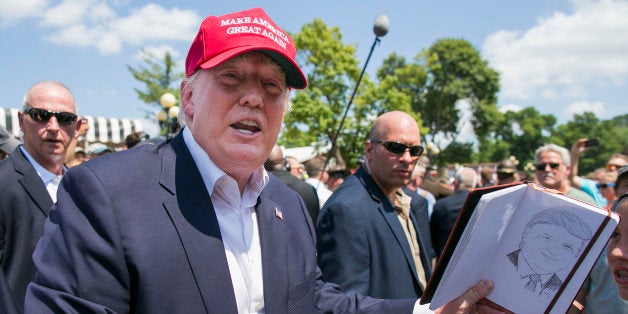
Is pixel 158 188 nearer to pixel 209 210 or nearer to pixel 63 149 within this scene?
pixel 209 210

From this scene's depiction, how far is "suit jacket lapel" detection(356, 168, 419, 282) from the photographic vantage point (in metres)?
3.45

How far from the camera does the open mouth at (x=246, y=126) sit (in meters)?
1.78

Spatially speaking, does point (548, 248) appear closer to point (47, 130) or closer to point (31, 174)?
point (31, 174)

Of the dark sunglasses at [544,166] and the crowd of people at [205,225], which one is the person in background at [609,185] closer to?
the dark sunglasses at [544,166]

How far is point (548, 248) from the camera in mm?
1779

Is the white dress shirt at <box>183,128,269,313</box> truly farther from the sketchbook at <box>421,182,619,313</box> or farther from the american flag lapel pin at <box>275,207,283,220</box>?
the sketchbook at <box>421,182,619,313</box>

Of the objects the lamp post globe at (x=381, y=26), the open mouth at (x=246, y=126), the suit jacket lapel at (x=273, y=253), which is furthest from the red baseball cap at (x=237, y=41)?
the lamp post globe at (x=381, y=26)

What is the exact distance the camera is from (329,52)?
30141 mm

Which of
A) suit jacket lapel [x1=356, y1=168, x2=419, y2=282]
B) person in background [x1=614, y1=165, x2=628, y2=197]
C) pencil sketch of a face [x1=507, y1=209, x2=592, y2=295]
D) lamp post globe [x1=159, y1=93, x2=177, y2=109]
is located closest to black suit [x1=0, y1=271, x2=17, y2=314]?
pencil sketch of a face [x1=507, y1=209, x2=592, y2=295]

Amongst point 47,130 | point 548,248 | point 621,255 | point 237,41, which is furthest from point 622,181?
point 47,130

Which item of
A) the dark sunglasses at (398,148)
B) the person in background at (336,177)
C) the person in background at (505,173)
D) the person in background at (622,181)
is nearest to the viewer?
the person in background at (622,181)

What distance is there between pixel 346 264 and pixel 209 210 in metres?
→ 1.68

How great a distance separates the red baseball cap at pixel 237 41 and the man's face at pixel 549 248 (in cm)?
111

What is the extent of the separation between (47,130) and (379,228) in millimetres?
2475
